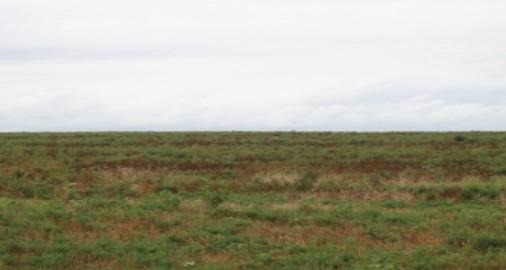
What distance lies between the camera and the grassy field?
1167 cm

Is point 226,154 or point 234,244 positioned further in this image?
point 226,154

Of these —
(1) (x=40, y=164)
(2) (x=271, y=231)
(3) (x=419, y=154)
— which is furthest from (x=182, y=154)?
(2) (x=271, y=231)

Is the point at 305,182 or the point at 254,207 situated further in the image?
the point at 305,182

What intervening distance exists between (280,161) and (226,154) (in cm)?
316

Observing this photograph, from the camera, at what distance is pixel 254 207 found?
16.7 m

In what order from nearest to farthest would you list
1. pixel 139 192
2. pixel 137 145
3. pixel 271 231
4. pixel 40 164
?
pixel 271 231 → pixel 139 192 → pixel 40 164 → pixel 137 145

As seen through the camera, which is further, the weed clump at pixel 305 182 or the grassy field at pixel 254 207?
the weed clump at pixel 305 182

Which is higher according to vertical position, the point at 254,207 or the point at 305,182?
the point at 305,182

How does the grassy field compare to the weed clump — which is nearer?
the grassy field

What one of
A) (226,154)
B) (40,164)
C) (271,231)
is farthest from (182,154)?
(271,231)

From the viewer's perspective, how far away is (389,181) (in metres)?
21.8

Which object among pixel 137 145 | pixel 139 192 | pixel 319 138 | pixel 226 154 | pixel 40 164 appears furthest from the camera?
pixel 319 138

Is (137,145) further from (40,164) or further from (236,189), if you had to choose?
(236,189)

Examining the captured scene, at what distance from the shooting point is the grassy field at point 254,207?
11.7m
